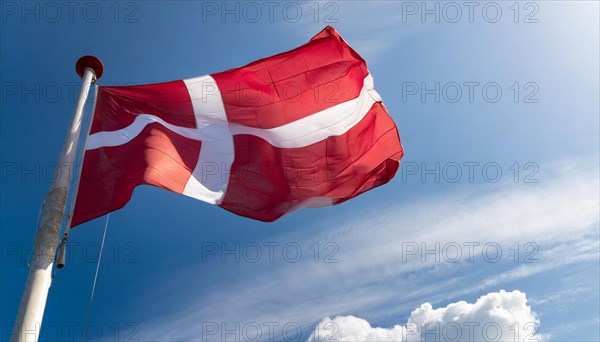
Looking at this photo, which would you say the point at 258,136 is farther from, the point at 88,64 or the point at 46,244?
the point at 46,244

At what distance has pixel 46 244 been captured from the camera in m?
7.72

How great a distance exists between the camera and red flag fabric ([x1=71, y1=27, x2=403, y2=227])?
9172 mm

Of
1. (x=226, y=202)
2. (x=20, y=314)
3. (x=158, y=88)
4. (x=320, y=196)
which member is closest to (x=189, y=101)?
(x=158, y=88)

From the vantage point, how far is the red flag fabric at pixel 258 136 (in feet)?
30.1

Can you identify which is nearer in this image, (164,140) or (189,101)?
(164,140)

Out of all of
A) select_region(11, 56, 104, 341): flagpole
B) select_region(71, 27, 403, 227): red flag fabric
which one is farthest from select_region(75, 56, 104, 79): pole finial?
select_region(11, 56, 104, 341): flagpole

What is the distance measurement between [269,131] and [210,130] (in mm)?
1237

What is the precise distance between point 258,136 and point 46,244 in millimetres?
4633

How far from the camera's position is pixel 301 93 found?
11.6 meters

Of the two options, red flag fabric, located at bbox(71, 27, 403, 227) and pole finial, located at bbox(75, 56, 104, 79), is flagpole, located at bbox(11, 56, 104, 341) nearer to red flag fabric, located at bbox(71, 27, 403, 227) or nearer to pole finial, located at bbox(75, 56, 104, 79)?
red flag fabric, located at bbox(71, 27, 403, 227)

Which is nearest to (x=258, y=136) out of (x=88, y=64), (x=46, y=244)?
(x=88, y=64)

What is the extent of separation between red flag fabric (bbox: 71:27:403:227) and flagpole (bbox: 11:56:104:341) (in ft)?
0.99

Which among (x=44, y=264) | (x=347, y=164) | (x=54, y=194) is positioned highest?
(x=347, y=164)

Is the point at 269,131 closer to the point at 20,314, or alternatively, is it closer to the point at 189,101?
the point at 189,101
